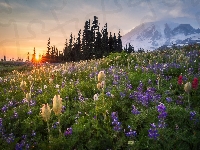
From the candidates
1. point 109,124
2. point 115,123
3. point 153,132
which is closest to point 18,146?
point 109,124

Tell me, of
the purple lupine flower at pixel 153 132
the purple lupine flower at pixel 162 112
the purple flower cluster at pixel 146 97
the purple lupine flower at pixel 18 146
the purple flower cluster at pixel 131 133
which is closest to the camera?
the purple lupine flower at pixel 153 132

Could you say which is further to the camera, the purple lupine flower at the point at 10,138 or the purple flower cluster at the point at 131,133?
the purple lupine flower at the point at 10,138

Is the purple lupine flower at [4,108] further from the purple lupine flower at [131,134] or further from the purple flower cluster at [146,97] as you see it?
the purple lupine flower at [131,134]

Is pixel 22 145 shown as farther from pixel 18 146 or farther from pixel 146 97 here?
pixel 146 97

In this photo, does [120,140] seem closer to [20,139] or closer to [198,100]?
[20,139]

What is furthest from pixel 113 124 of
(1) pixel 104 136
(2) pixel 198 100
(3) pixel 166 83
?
(3) pixel 166 83

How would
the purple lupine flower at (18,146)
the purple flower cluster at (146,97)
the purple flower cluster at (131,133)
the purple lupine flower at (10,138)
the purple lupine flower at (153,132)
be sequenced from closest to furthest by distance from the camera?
the purple lupine flower at (153,132)
the purple flower cluster at (131,133)
the purple lupine flower at (18,146)
the purple lupine flower at (10,138)
the purple flower cluster at (146,97)

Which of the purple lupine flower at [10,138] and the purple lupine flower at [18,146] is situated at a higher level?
the purple lupine flower at [10,138]

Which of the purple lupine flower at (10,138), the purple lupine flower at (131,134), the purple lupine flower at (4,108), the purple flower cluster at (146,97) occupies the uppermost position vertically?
the purple flower cluster at (146,97)

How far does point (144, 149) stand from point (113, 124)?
882mm

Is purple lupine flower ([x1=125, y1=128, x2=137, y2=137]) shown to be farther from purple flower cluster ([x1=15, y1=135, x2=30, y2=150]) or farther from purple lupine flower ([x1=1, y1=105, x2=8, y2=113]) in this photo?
purple lupine flower ([x1=1, y1=105, x2=8, y2=113])

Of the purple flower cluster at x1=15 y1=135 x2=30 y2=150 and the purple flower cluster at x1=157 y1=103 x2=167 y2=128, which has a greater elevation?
the purple flower cluster at x1=157 y1=103 x2=167 y2=128

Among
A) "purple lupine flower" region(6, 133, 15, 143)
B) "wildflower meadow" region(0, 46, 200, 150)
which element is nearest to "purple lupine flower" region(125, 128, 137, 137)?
"wildflower meadow" region(0, 46, 200, 150)

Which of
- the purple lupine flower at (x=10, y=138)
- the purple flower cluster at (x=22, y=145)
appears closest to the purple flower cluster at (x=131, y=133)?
the purple flower cluster at (x=22, y=145)
